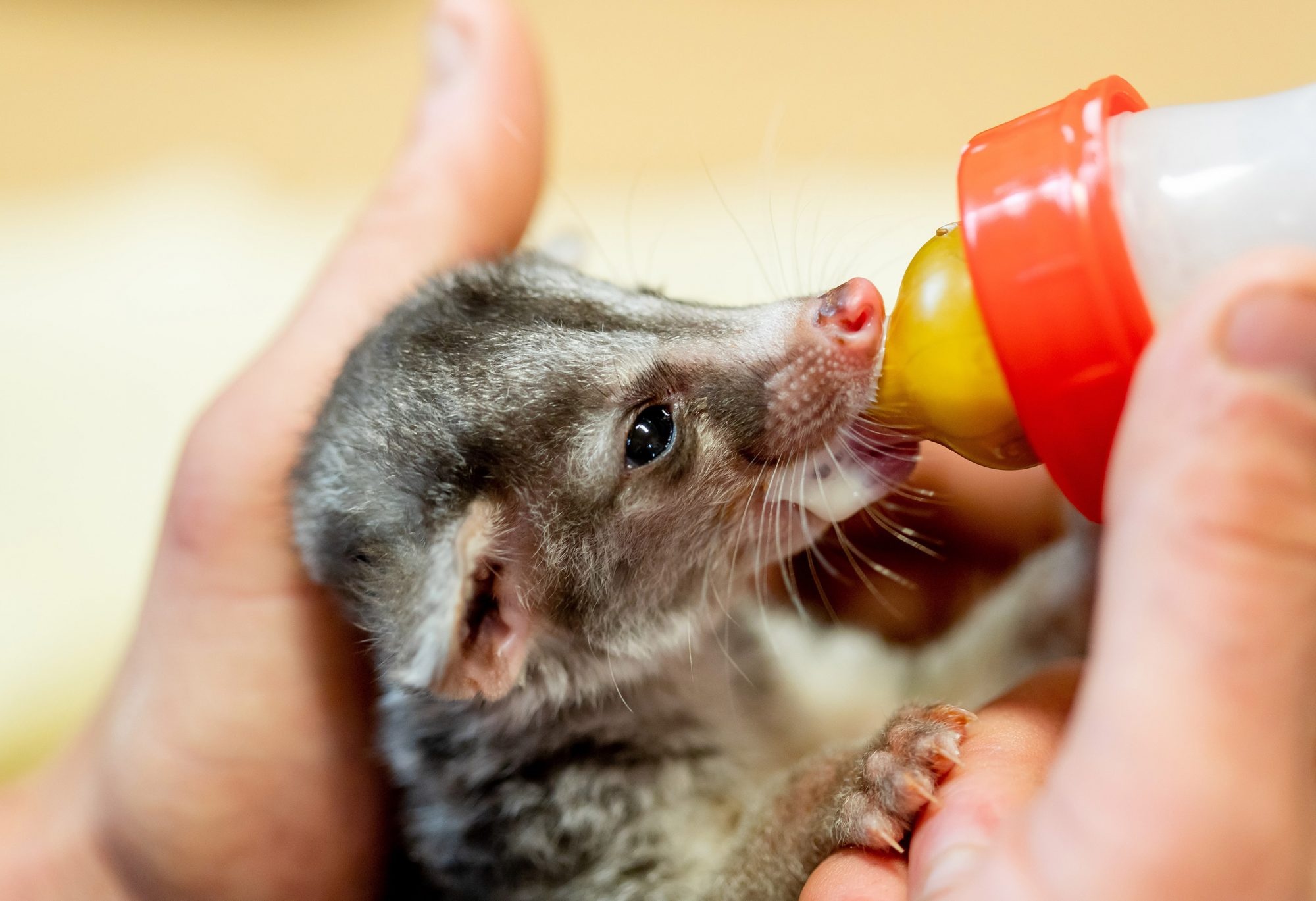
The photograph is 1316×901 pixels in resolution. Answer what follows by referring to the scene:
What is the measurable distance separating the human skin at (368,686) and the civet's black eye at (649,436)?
1.91 feet

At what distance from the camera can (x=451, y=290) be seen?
1649mm

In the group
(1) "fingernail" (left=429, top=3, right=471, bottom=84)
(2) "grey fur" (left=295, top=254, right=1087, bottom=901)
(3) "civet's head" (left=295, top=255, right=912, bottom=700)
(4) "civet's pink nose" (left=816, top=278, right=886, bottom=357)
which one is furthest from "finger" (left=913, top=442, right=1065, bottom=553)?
(1) "fingernail" (left=429, top=3, right=471, bottom=84)

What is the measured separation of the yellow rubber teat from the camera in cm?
110

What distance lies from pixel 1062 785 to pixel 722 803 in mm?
889

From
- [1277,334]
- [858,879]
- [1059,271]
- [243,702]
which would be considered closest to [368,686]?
[243,702]

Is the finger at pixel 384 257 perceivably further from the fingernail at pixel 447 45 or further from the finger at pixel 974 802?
the finger at pixel 974 802

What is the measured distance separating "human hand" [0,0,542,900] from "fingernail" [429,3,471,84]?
43 cm

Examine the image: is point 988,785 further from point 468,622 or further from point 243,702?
point 243,702

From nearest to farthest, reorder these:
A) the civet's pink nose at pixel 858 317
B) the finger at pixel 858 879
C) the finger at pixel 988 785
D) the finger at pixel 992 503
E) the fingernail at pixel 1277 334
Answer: the fingernail at pixel 1277 334 < the finger at pixel 988 785 < the finger at pixel 858 879 < the civet's pink nose at pixel 858 317 < the finger at pixel 992 503

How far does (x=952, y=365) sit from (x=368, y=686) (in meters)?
1.33

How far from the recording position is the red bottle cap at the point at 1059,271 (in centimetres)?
98

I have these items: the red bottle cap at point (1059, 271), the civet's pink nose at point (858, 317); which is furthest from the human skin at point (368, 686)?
the civet's pink nose at point (858, 317)

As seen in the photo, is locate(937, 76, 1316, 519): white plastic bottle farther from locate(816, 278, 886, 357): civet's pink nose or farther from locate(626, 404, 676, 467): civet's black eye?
locate(626, 404, 676, 467): civet's black eye

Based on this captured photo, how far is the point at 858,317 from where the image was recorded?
142 centimetres
